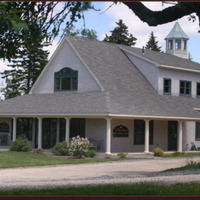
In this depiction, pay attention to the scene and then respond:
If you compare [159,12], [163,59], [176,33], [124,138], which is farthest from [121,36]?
[159,12]

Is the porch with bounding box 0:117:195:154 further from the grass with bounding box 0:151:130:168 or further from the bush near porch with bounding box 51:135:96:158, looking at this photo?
the grass with bounding box 0:151:130:168

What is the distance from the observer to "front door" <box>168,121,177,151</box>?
33.9m

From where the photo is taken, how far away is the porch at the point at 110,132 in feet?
97.5

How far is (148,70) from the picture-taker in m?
34.9

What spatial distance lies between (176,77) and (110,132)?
31.2 feet

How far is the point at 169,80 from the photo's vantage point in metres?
34.9

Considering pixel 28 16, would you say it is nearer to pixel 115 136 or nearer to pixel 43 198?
pixel 43 198

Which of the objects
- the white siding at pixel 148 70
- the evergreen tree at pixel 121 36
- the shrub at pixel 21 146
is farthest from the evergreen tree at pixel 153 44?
the shrub at pixel 21 146

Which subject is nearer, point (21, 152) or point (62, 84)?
point (21, 152)

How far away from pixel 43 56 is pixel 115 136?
2485cm

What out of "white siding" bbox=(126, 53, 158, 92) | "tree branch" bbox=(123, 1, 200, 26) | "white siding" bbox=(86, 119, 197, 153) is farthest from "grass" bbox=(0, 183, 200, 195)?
"white siding" bbox=(126, 53, 158, 92)

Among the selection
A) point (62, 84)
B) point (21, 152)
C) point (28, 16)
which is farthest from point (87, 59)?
point (28, 16)

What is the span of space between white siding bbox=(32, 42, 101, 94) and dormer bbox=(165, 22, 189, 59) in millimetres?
15544

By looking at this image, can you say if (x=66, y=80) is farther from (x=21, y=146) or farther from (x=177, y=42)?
(x=177, y=42)
